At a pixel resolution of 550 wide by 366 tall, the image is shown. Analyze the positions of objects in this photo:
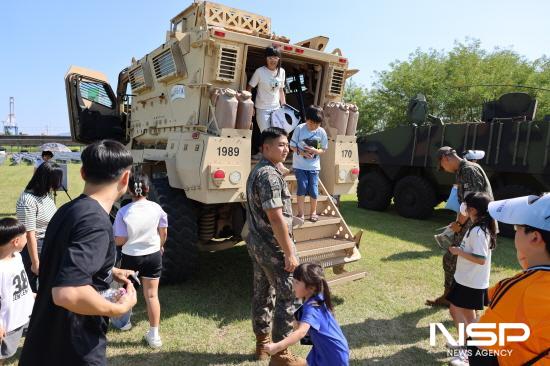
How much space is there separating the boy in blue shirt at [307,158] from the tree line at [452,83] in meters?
22.9

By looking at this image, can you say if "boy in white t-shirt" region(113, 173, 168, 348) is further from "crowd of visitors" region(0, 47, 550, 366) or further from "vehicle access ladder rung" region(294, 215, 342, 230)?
"vehicle access ladder rung" region(294, 215, 342, 230)

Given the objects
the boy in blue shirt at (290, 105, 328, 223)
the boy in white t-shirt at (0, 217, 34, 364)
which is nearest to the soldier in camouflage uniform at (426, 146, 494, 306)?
the boy in blue shirt at (290, 105, 328, 223)

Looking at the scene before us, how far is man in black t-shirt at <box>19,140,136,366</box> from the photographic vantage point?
148 centimetres

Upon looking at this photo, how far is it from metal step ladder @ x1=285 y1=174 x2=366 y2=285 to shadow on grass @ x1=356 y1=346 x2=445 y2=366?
0.84 meters

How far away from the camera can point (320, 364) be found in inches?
89.1

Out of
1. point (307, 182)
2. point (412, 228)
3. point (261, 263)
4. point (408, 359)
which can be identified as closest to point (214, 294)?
point (307, 182)

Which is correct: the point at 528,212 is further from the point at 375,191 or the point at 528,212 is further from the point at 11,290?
the point at 375,191

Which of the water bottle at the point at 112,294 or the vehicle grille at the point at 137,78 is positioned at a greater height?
→ the vehicle grille at the point at 137,78

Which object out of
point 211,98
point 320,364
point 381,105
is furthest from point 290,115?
point 381,105

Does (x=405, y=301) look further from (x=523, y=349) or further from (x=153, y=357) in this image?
(x=523, y=349)

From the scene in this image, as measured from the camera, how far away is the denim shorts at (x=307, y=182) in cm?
452

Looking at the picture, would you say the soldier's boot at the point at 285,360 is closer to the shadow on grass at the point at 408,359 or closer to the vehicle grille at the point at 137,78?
the shadow on grass at the point at 408,359

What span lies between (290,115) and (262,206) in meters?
2.29

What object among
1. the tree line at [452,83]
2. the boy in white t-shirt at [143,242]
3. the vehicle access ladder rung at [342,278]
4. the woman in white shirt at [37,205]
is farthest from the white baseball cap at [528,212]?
the tree line at [452,83]
